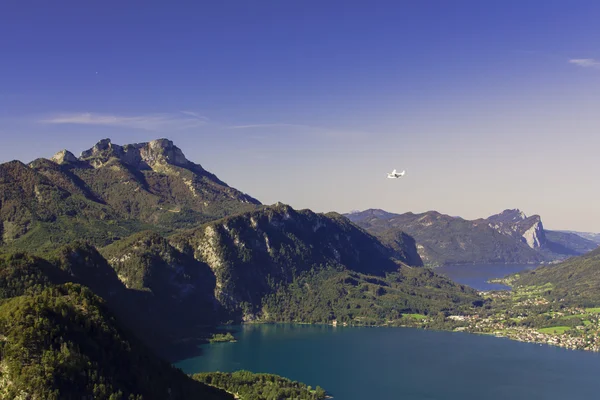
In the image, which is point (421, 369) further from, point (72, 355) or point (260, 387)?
point (72, 355)

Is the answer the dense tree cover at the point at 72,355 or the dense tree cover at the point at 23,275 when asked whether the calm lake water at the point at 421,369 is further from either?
the dense tree cover at the point at 72,355

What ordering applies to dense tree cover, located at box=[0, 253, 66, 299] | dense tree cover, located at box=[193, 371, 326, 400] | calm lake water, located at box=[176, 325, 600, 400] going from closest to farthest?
dense tree cover, located at box=[193, 371, 326, 400] < dense tree cover, located at box=[0, 253, 66, 299] < calm lake water, located at box=[176, 325, 600, 400]

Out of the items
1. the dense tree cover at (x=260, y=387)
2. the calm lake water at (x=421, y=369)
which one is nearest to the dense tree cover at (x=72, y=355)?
the dense tree cover at (x=260, y=387)

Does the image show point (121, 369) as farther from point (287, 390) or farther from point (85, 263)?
point (85, 263)

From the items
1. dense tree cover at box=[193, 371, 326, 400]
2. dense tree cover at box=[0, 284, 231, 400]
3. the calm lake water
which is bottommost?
the calm lake water

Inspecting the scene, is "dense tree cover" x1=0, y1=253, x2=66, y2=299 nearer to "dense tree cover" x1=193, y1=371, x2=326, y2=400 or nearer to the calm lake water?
"dense tree cover" x1=193, y1=371, x2=326, y2=400

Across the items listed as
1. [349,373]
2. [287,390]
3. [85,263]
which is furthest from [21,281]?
[349,373]

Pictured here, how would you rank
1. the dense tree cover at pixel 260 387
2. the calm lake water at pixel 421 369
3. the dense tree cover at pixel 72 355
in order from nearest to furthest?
the dense tree cover at pixel 72 355, the dense tree cover at pixel 260 387, the calm lake water at pixel 421 369

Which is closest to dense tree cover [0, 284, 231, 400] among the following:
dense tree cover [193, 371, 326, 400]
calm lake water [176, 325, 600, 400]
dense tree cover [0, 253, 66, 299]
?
dense tree cover [193, 371, 326, 400]
